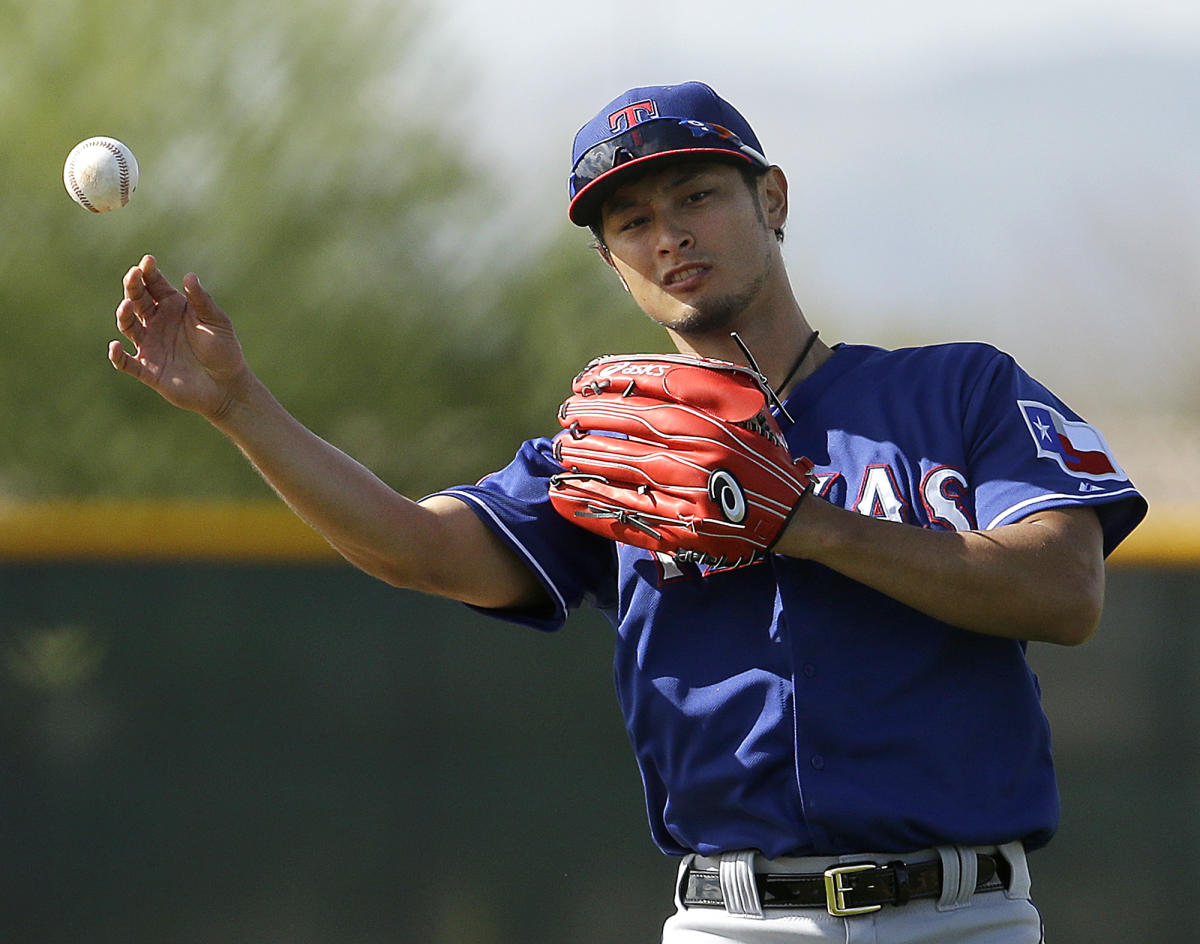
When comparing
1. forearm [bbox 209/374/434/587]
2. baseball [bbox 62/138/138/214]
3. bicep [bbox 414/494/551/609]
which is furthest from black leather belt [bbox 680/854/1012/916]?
baseball [bbox 62/138/138/214]

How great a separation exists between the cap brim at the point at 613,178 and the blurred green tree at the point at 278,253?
17.1 feet

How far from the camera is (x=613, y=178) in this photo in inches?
78.9

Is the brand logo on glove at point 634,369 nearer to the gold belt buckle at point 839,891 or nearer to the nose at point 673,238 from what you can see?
the nose at point 673,238

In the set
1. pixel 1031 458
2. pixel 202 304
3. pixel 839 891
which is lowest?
pixel 839 891

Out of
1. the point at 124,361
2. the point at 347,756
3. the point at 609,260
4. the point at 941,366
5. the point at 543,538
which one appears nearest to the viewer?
the point at 124,361

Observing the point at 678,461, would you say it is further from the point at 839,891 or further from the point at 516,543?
the point at 839,891

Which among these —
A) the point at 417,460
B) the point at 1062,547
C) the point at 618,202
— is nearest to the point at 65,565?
the point at 618,202

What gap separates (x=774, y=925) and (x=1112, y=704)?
8.15 ft

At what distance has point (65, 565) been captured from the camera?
394 centimetres

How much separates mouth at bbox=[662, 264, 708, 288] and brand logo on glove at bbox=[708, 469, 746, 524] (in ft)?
1.30

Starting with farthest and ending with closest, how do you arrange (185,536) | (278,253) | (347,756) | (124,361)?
(278,253), (185,536), (347,756), (124,361)

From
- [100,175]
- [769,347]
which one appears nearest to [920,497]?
[769,347]

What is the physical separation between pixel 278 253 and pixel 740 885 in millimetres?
6175

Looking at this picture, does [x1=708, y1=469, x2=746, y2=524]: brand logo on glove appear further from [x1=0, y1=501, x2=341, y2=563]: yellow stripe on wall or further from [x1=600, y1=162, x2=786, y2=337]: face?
[x1=0, y1=501, x2=341, y2=563]: yellow stripe on wall
